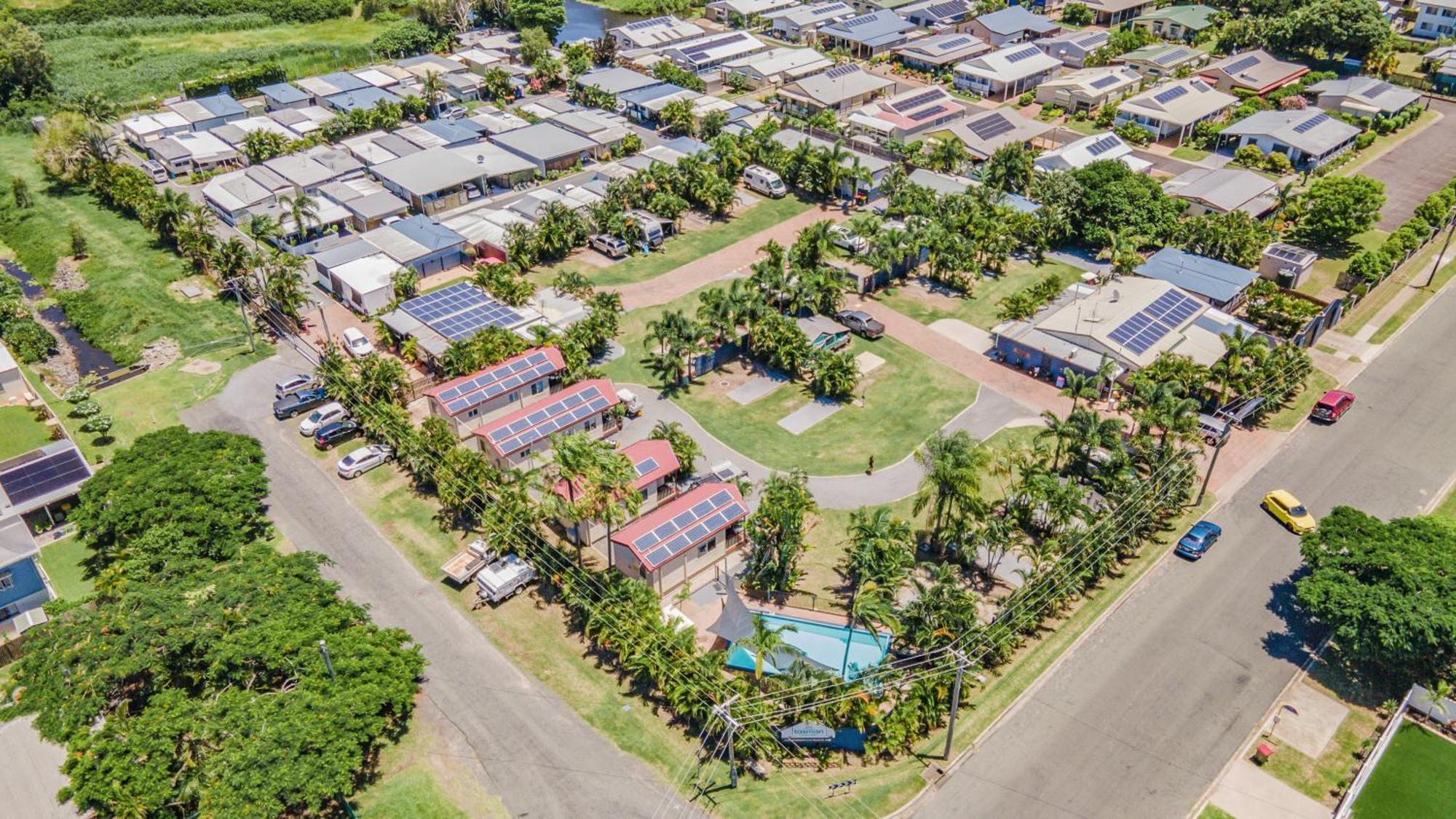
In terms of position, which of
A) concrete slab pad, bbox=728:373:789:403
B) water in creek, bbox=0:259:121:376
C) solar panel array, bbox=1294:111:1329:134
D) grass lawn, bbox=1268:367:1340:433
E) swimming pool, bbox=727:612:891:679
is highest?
water in creek, bbox=0:259:121:376

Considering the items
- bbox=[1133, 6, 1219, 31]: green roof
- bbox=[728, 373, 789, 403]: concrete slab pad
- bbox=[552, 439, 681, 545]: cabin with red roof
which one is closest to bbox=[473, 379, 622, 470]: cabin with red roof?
bbox=[552, 439, 681, 545]: cabin with red roof

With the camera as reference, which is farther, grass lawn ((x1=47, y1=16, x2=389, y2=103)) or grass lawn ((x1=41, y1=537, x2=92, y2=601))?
grass lawn ((x1=47, y1=16, x2=389, y2=103))

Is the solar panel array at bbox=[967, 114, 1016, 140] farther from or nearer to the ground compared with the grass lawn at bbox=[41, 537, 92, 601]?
farther from the ground

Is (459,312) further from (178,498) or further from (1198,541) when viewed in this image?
(1198,541)

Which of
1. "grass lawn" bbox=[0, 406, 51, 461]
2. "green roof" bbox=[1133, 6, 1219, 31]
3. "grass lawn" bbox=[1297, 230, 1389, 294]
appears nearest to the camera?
"grass lawn" bbox=[0, 406, 51, 461]

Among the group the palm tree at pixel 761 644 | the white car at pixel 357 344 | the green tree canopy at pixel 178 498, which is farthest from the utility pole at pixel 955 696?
the white car at pixel 357 344

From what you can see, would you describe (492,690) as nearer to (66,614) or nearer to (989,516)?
(66,614)

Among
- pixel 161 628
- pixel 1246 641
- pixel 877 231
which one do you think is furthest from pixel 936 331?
pixel 161 628

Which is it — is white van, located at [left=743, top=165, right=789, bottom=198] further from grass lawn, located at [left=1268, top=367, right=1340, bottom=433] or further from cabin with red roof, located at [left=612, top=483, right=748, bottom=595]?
cabin with red roof, located at [left=612, top=483, right=748, bottom=595]
